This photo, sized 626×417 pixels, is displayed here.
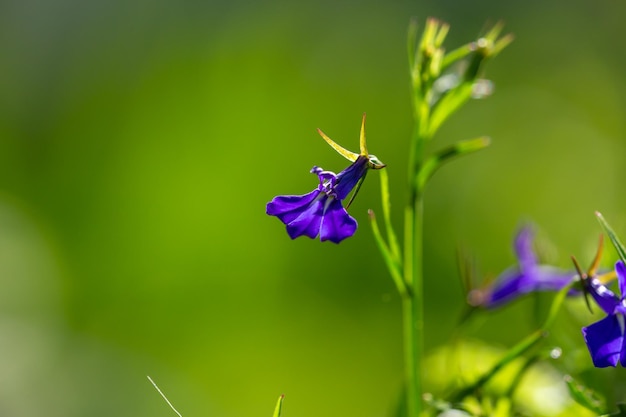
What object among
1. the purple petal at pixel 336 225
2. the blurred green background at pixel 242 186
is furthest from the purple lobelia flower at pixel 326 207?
the blurred green background at pixel 242 186

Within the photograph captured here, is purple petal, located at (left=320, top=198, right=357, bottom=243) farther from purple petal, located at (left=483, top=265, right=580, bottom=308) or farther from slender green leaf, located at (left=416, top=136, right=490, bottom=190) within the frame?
purple petal, located at (left=483, top=265, right=580, bottom=308)

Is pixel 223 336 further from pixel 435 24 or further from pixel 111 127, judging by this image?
pixel 435 24

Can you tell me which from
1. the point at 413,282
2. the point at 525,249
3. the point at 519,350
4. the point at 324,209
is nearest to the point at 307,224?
the point at 324,209

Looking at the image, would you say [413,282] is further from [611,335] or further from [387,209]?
[611,335]

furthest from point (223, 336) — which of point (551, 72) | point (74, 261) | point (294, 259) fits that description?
point (551, 72)

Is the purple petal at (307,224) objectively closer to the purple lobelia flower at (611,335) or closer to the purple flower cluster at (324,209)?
the purple flower cluster at (324,209)

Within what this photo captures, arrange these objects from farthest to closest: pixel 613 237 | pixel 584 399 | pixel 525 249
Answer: pixel 525 249
pixel 584 399
pixel 613 237

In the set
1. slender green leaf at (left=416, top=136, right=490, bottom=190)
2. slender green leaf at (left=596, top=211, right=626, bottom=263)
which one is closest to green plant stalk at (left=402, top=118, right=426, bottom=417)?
slender green leaf at (left=416, top=136, right=490, bottom=190)

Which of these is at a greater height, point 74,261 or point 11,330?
point 74,261
